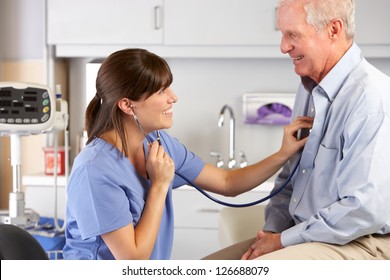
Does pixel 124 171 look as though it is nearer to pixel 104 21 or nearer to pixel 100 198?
pixel 100 198

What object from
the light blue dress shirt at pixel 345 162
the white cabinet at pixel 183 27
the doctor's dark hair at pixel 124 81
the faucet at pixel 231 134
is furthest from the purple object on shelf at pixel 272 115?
the doctor's dark hair at pixel 124 81

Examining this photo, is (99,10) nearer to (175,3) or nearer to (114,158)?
(175,3)

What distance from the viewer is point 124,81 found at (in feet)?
6.28

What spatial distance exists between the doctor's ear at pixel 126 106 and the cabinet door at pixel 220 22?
177 centimetres

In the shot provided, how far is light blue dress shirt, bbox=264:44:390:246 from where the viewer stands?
5.94 feet

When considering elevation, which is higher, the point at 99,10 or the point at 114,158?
the point at 99,10

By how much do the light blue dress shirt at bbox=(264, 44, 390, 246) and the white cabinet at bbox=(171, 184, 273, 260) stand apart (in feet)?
4.68

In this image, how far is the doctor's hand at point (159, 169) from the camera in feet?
6.23

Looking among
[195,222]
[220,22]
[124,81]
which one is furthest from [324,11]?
[195,222]

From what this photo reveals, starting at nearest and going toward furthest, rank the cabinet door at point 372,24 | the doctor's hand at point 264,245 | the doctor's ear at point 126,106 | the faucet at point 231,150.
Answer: the doctor's ear at point 126,106 < the doctor's hand at point 264,245 < the cabinet door at point 372,24 < the faucet at point 231,150

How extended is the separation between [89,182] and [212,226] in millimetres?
1844

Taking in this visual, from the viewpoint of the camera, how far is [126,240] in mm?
1840

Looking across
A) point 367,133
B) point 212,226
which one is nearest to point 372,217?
point 367,133

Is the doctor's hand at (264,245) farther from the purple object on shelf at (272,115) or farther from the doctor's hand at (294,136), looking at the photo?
the purple object on shelf at (272,115)
